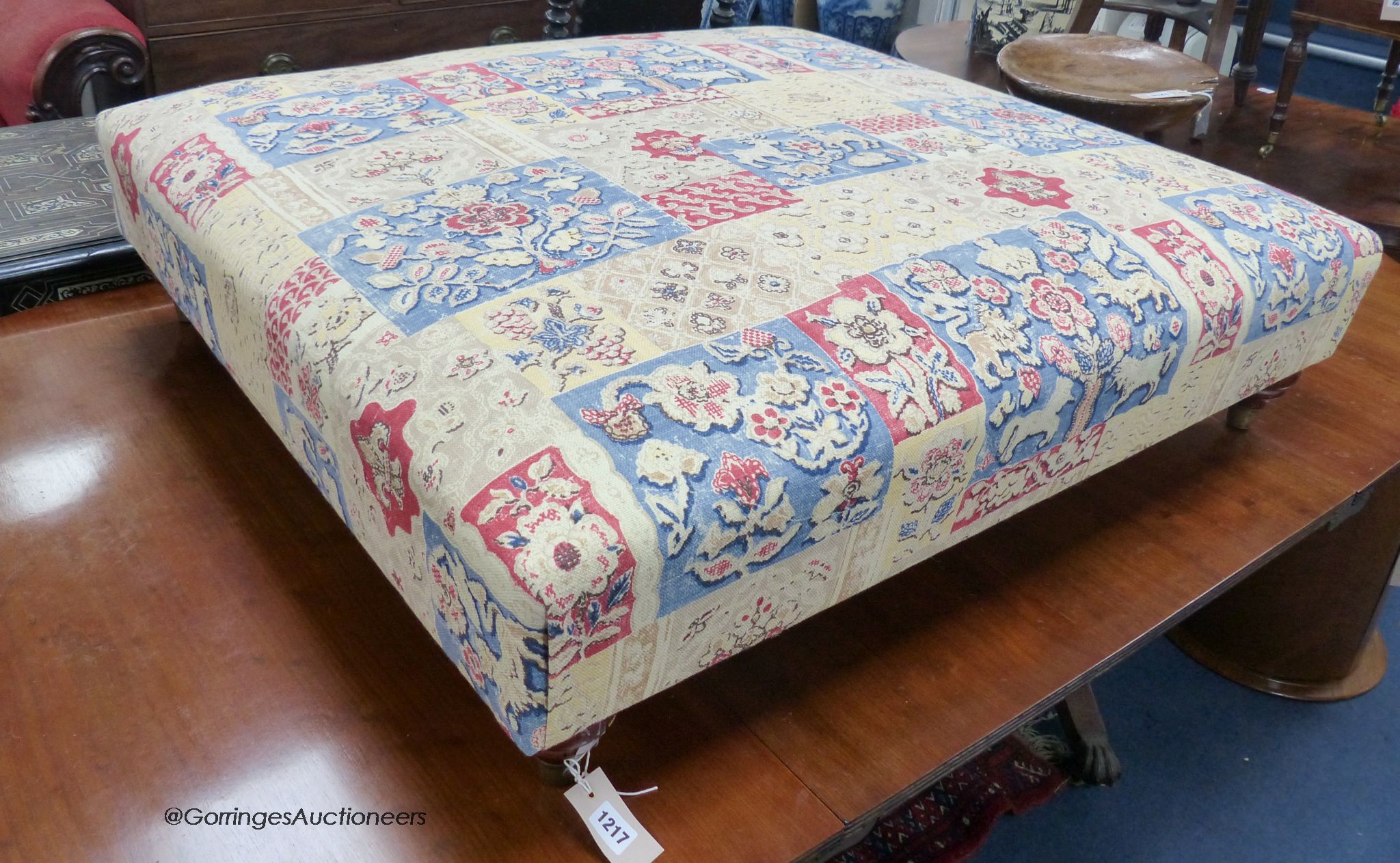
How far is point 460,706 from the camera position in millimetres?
631

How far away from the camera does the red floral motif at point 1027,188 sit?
2.50 feet

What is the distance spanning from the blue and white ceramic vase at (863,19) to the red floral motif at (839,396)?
2.02 meters

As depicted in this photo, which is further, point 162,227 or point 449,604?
point 162,227

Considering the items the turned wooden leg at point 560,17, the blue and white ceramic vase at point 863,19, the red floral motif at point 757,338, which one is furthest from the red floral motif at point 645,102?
the blue and white ceramic vase at point 863,19

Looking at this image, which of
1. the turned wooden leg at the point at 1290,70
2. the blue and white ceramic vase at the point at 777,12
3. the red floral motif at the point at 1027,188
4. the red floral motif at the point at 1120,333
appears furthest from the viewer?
the blue and white ceramic vase at the point at 777,12

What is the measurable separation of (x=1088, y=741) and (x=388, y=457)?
2.45 feet

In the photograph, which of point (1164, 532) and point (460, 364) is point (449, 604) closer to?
point (460, 364)

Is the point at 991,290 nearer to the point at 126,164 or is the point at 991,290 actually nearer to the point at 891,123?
the point at 891,123

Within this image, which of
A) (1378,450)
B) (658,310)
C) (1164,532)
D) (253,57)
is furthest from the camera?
(253,57)

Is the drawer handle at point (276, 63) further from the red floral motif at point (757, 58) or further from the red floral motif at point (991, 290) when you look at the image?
the red floral motif at point (991, 290)

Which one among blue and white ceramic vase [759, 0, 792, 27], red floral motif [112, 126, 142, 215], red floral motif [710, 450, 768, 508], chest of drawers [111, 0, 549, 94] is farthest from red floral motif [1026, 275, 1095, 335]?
blue and white ceramic vase [759, 0, 792, 27]

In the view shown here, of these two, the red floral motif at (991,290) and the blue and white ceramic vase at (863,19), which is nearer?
the red floral motif at (991,290)

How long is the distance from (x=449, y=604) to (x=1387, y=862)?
3.02ft

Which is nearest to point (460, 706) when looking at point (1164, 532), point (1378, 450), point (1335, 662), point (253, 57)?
point (1164, 532)
